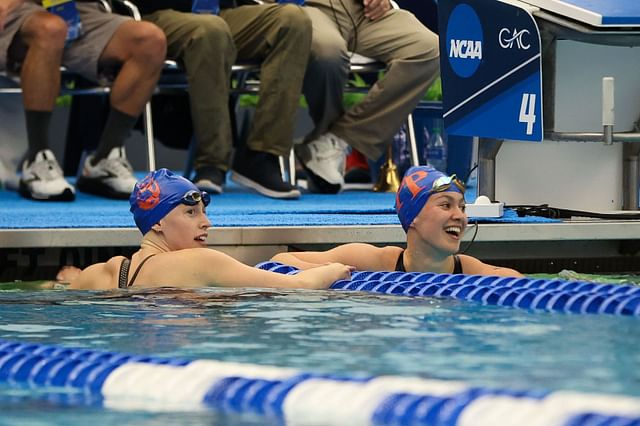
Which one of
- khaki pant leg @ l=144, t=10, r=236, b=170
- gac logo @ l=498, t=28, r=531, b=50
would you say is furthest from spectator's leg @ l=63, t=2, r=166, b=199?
gac logo @ l=498, t=28, r=531, b=50

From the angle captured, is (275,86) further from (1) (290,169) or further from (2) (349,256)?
(2) (349,256)

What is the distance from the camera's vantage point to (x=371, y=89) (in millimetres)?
7066

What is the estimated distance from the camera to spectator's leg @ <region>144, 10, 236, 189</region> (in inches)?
252

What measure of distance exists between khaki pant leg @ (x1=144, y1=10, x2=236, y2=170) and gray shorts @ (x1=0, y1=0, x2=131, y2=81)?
25 cm

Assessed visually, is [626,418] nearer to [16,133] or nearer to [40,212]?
[40,212]

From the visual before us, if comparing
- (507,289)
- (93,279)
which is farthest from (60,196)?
(507,289)

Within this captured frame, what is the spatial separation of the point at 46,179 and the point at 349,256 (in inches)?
74.5

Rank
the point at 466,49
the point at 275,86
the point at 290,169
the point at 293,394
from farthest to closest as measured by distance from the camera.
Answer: the point at 290,169 → the point at 275,86 → the point at 466,49 → the point at 293,394

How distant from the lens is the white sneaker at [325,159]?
22.6 feet

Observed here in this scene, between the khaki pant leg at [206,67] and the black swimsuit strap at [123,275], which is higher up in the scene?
the khaki pant leg at [206,67]

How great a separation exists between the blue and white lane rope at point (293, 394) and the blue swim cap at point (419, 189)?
1.79m

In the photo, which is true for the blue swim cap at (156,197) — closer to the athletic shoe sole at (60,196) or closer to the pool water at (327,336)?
the pool water at (327,336)

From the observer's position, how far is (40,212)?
571 cm

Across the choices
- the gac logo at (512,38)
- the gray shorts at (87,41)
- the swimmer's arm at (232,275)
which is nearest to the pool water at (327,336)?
the swimmer's arm at (232,275)
